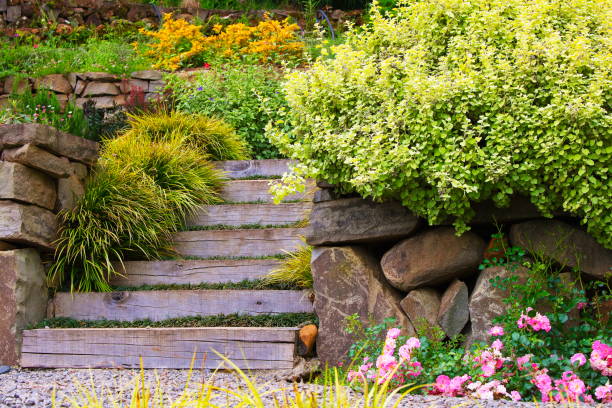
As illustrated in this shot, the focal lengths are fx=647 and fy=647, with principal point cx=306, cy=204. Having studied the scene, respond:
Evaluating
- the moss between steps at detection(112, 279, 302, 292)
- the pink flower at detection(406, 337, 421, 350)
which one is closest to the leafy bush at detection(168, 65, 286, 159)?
the moss between steps at detection(112, 279, 302, 292)

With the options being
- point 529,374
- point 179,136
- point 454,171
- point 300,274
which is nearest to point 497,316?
point 529,374

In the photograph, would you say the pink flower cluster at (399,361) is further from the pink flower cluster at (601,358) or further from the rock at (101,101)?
the rock at (101,101)

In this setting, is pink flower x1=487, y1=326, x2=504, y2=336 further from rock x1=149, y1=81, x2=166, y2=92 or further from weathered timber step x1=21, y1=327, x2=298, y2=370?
rock x1=149, y1=81, x2=166, y2=92

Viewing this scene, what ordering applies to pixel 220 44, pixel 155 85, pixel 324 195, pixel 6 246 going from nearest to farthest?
1. pixel 324 195
2. pixel 6 246
3. pixel 155 85
4. pixel 220 44

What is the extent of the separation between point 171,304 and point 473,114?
211cm

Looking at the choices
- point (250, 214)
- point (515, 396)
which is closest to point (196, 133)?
point (250, 214)

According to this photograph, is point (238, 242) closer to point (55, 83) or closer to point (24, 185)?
point (24, 185)

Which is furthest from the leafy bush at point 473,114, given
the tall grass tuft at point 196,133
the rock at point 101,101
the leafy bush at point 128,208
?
the rock at point 101,101

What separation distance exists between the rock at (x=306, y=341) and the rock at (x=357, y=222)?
480 millimetres

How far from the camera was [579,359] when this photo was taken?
9.20 ft

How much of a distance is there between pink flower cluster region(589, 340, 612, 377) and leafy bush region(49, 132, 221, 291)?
9.01 feet

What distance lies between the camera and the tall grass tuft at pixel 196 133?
5570mm

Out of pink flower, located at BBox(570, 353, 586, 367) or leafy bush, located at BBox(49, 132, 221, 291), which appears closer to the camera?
pink flower, located at BBox(570, 353, 586, 367)

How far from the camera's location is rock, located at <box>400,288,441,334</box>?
327 centimetres
